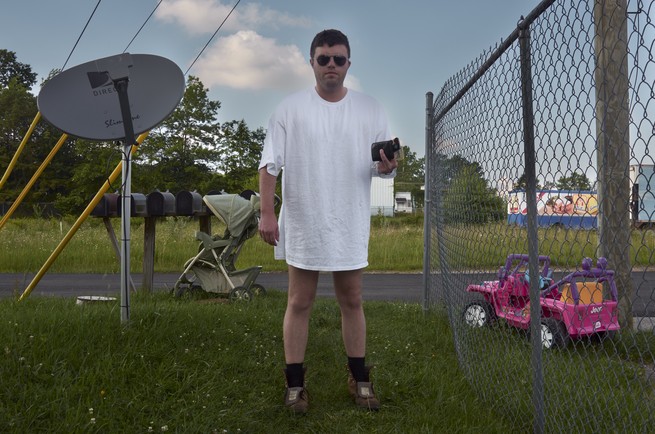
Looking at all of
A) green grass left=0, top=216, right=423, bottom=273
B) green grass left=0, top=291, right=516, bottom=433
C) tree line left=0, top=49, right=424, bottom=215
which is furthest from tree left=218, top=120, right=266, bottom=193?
green grass left=0, top=291, right=516, bottom=433

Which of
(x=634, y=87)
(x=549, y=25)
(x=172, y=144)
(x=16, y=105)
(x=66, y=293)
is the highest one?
(x=16, y=105)

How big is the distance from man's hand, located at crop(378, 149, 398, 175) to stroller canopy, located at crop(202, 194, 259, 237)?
408 cm

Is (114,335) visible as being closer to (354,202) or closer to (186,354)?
(186,354)

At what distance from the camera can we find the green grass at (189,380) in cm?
322

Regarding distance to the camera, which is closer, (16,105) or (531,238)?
(531,238)

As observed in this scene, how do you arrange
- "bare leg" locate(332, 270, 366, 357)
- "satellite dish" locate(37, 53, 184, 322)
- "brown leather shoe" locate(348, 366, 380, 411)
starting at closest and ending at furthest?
"bare leg" locate(332, 270, 366, 357), "brown leather shoe" locate(348, 366, 380, 411), "satellite dish" locate(37, 53, 184, 322)

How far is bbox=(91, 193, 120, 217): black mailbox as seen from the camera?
711 cm

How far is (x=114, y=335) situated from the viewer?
3.93 metres

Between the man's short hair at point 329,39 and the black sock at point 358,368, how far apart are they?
66.0 inches

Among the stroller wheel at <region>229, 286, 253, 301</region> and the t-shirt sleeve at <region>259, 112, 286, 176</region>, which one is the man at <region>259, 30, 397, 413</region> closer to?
the t-shirt sleeve at <region>259, 112, 286, 176</region>

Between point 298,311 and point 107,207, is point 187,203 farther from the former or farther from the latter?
point 298,311

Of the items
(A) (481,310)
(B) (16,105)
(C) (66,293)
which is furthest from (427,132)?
(B) (16,105)

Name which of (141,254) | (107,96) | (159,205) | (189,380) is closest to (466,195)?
(189,380)

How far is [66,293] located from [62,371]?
642 centimetres
